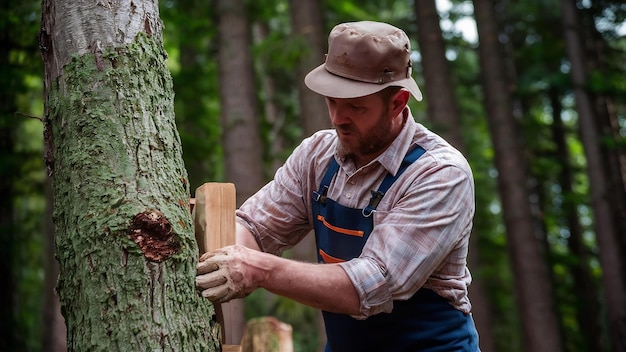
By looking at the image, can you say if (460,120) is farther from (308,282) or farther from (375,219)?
(308,282)

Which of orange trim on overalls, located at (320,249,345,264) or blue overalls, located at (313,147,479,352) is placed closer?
blue overalls, located at (313,147,479,352)

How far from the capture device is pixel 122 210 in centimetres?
200

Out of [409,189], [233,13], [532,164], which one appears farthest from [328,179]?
[532,164]

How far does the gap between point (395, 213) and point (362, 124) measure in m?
0.41

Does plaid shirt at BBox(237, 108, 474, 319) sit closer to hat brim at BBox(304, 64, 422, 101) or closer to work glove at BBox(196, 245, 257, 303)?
hat brim at BBox(304, 64, 422, 101)

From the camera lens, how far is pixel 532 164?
47.4 ft

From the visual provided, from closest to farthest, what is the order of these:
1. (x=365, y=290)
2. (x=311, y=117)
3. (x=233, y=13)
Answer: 1. (x=365, y=290)
2. (x=311, y=117)
3. (x=233, y=13)

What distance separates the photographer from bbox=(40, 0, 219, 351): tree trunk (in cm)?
198

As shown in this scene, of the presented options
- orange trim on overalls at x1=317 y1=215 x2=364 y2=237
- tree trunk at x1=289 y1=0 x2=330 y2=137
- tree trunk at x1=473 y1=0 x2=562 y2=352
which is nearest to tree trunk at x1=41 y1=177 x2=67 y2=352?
tree trunk at x1=289 y1=0 x2=330 y2=137

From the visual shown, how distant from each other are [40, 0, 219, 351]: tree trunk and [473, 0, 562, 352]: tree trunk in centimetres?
965

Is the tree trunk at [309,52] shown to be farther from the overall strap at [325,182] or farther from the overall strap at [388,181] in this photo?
the overall strap at [388,181]

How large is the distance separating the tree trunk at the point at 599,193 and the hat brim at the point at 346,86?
9.27 m

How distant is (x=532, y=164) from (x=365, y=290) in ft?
42.8

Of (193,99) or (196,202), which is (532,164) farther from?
(196,202)
